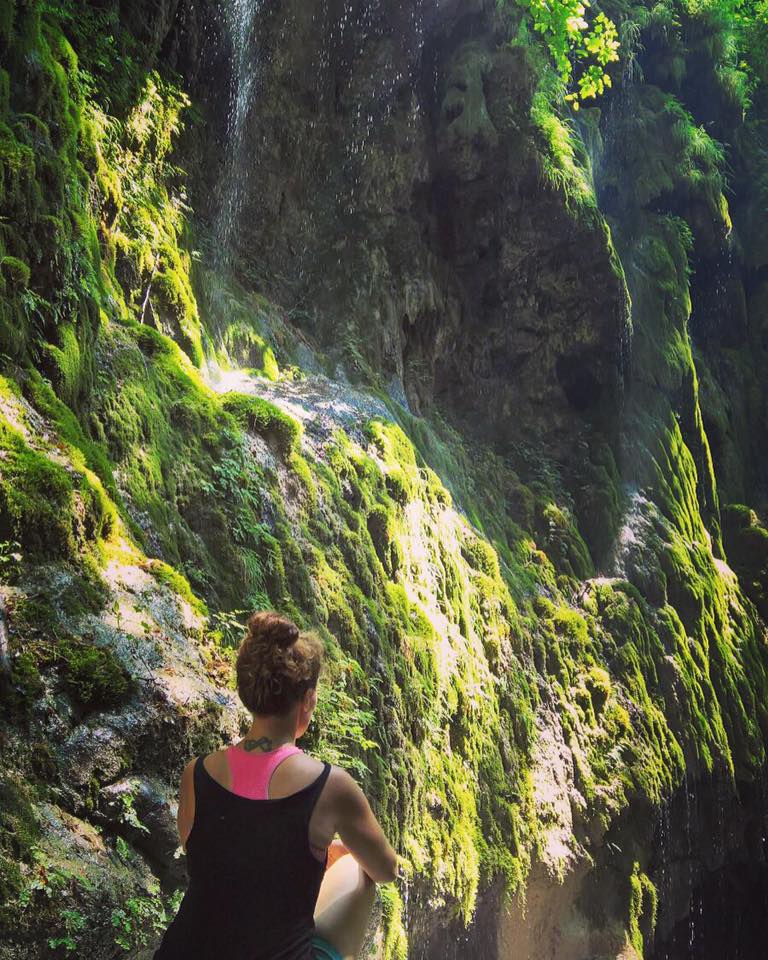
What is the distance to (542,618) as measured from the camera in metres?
10.9

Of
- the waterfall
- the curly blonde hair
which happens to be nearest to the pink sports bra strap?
the curly blonde hair

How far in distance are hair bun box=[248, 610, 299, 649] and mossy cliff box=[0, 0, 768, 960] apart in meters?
1.23

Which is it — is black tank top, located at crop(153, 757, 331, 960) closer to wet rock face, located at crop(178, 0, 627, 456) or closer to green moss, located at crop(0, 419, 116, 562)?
green moss, located at crop(0, 419, 116, 562)

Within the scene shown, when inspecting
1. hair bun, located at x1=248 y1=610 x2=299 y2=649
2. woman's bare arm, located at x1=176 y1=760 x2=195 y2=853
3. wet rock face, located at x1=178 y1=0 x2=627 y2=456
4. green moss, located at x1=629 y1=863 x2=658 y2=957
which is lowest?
green moss, located at x1=629 y1=863 x2=658 y2=957

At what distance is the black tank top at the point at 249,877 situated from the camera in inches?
91.0

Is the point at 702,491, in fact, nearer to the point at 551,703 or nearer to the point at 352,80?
the point at 551,703

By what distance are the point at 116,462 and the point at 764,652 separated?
14.2 meters

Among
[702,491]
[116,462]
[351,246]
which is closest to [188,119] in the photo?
[351,246]

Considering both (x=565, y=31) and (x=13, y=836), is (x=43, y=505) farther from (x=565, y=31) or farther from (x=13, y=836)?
(x=565, y=31)

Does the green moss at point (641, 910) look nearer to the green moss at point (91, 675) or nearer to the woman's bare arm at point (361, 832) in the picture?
the green moss at point (91, 675)

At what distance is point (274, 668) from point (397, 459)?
6.41 m

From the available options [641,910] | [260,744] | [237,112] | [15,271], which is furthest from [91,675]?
[641,910]

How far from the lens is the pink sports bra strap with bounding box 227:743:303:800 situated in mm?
2367

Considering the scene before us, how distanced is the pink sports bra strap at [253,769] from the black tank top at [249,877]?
0.10 ft
